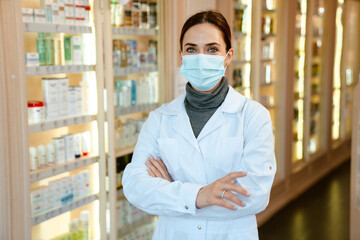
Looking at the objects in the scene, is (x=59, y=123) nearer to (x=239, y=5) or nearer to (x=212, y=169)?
(x=212, y=169)

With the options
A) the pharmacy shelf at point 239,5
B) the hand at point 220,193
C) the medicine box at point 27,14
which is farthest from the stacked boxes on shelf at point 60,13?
the pharmacy shelf at point 239,5

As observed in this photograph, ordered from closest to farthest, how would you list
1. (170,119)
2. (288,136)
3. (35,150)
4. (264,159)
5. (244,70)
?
1. (264,159)
2. (170,119)
3. (35,150)
4. (244,70)
5. (288,136)

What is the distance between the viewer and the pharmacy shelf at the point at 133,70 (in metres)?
3.59

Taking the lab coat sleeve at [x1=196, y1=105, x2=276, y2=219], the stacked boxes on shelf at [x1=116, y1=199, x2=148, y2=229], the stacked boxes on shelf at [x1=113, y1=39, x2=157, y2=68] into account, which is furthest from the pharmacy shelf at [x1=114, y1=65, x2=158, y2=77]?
the lab coat sleeve at [x1=196, y1=105, x2=276, y2=219]

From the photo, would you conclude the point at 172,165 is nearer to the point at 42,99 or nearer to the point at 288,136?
the point at 42,99

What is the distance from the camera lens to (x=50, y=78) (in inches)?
126

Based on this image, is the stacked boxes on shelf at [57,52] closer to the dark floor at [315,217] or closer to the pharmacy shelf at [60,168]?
the pharmacy shelf at [60,168]

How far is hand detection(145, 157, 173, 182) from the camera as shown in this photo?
2.06 metres

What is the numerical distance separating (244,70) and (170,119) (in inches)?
136


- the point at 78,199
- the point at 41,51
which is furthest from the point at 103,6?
the point at 78,199

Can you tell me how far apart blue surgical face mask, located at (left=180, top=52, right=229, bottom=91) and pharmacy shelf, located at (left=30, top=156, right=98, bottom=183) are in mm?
1314

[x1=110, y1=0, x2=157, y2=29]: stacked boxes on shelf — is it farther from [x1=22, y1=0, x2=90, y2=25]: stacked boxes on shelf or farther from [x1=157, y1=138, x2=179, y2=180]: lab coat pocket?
[x1=157, y1=138, x2=179, y2=180]: lab coat pocket

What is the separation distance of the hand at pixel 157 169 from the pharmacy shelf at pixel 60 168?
3.70 feet

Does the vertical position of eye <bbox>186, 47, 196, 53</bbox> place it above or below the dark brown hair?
below
